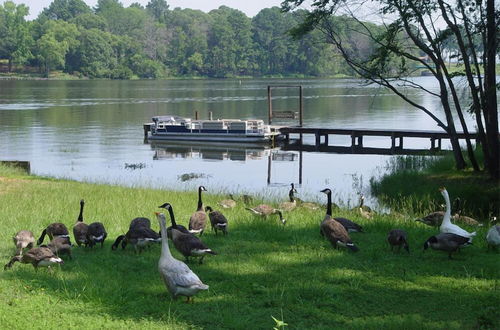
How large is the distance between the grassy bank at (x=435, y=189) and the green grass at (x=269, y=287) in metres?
7.81

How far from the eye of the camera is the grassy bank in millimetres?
23469

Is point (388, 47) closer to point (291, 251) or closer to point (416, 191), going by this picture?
point (416, 191)

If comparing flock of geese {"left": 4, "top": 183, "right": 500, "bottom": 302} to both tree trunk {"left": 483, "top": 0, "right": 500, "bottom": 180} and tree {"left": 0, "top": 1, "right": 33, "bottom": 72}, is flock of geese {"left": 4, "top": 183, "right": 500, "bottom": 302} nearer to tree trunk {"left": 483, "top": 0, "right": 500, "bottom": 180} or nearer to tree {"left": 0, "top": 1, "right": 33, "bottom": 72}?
tree trunk {"left": 483, "top": 0, "right": 500, "bottom": 180}

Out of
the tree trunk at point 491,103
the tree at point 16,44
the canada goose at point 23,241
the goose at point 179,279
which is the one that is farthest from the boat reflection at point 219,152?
the tree at point 16,44

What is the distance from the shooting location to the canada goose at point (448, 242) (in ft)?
42.1

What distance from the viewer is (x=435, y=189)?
2606cm

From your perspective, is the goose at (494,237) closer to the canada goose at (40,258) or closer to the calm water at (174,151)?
the canada goose at (40,258)

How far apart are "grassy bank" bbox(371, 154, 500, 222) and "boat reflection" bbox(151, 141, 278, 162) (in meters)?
18.5

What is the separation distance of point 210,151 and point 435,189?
28.8m

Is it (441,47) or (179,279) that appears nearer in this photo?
(179,279)

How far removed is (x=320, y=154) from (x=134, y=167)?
14.4m

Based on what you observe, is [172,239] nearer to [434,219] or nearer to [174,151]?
[434,219]

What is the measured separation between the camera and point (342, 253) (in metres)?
13.2

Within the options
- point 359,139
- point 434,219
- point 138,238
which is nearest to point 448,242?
point 434,219
